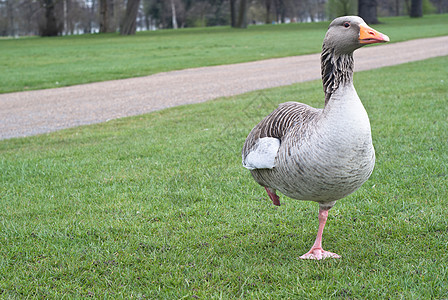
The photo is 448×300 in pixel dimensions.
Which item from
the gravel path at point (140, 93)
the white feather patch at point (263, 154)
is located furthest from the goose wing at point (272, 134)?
the gravel path at point (140, 93)

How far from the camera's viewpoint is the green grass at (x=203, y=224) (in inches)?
140

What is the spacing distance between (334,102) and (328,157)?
38 cm

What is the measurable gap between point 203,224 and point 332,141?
1.87 m

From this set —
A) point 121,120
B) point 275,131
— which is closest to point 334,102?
point 275,131

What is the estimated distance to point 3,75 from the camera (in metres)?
18.0

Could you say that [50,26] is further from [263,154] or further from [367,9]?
[263,154]

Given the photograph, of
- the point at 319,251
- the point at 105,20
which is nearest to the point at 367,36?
the point at 319,251

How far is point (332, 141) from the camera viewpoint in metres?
3.20

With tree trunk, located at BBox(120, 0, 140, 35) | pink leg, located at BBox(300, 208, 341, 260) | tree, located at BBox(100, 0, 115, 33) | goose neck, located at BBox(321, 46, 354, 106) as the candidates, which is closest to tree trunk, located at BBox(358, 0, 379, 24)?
tree trunk, located at BBox(120, 0, 140, 35)

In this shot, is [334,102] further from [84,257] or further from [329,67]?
[84,257]

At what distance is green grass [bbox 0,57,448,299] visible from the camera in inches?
140

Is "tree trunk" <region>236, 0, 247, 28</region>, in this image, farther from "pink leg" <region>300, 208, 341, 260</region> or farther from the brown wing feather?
"pink leg" <region>300, 208, 341, 260</region>

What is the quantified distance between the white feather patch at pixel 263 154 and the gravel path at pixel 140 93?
21.7 feet

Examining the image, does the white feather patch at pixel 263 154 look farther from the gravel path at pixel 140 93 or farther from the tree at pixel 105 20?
the tree at pixel 105 20
